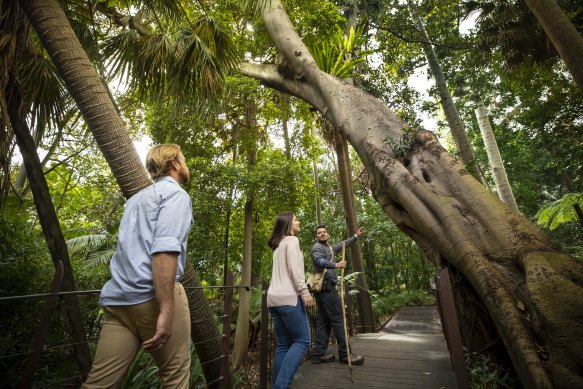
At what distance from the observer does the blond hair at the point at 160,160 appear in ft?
5.67

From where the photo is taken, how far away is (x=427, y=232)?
3625 millimetres

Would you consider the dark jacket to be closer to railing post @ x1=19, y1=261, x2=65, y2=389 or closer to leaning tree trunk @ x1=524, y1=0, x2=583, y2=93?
railing post @ x1=19, y1=261, x2=65, y2=389

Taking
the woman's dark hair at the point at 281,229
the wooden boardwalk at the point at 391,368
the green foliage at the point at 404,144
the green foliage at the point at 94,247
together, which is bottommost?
the wooden boardwalk at the point at 391,368

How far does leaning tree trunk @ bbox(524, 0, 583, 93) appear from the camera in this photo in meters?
4.62

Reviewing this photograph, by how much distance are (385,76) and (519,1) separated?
3.61m

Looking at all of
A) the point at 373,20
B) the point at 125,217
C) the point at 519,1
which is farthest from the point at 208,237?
the point at 519,1

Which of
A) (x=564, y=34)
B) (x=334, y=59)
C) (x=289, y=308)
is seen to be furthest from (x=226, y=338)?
(x=564, y=34)

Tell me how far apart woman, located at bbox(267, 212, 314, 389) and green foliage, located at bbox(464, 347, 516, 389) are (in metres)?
1.66

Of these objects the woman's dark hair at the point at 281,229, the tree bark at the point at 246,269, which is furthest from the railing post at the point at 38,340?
the tree bark at the point at 246,269

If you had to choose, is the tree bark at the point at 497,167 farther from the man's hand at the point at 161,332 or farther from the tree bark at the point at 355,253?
the man's hand at the point at 161,332

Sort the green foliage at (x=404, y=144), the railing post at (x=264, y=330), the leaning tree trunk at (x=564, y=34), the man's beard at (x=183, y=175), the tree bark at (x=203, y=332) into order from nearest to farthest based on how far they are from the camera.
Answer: the man's beard at (x=183, y=175) → the tree bark at (x=203, y=332) → the railing post at (x=264, y=330) → the green foliage at (x=404, y=144) → the leaning tree trunk at (x=564, y=34)

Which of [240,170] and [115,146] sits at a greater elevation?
[240,170]

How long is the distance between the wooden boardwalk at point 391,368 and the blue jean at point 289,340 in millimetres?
831

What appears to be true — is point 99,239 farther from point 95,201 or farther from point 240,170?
point 95,201
